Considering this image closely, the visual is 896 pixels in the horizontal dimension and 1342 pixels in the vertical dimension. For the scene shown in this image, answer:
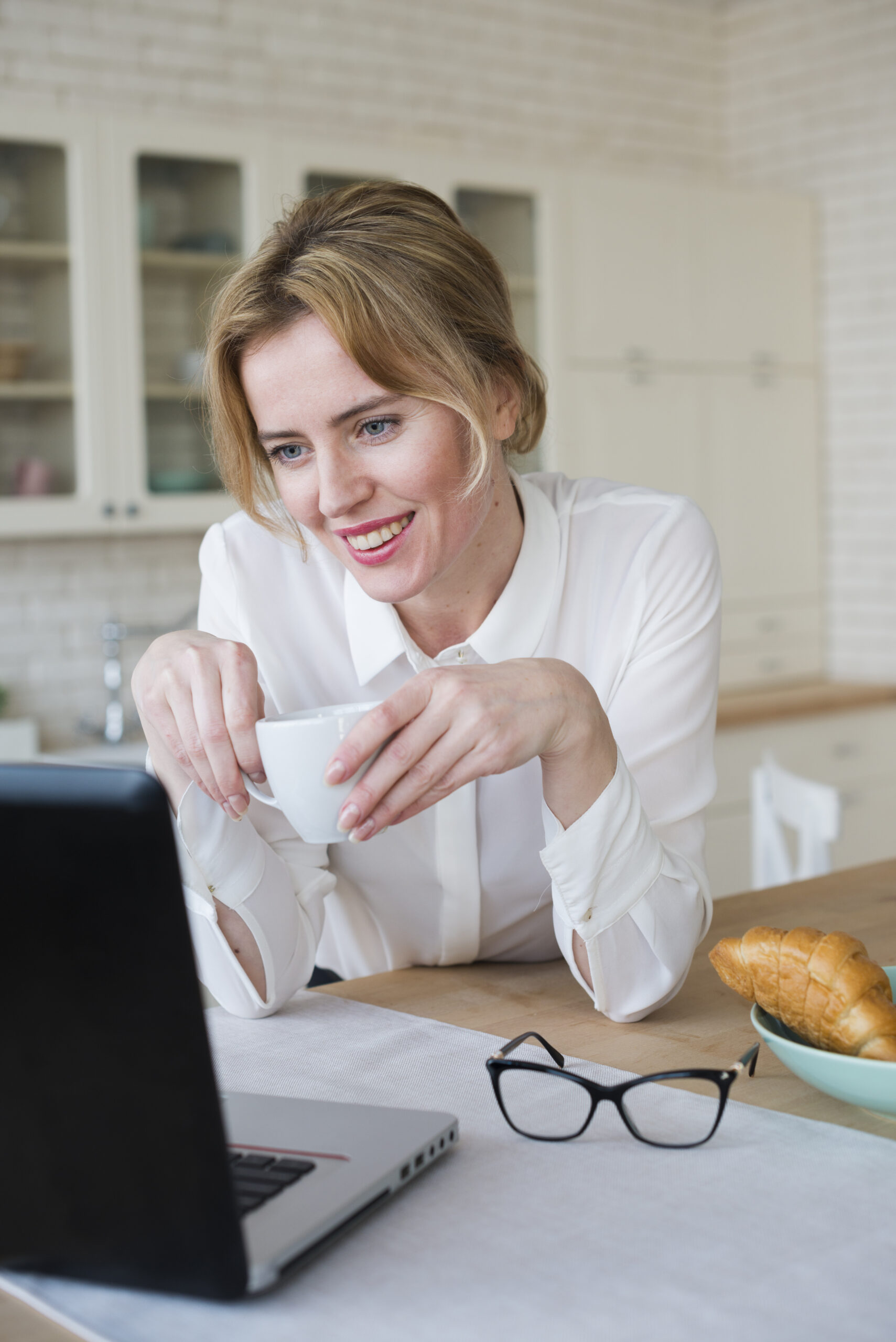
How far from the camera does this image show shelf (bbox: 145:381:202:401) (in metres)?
3.26

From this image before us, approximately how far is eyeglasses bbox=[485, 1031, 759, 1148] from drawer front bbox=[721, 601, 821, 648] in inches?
128

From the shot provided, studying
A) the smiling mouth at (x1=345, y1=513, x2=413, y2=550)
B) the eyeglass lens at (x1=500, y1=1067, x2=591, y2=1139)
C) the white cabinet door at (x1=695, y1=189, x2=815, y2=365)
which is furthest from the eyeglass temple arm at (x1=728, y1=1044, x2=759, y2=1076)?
the white cabinet door at (x1=695, y1=189, x2=815, y2=365)

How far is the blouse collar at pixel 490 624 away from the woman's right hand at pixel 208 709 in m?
0.30

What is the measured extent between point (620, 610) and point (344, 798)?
0.55 meters

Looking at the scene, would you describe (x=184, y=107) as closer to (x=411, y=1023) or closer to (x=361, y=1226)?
(x=411, y=1023)

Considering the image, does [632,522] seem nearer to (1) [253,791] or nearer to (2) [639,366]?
(1) [253,791]

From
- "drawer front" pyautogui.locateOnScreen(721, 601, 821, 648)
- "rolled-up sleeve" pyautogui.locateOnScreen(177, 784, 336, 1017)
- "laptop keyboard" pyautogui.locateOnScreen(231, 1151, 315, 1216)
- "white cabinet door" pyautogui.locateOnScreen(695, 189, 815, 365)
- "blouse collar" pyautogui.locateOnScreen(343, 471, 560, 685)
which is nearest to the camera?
"laptop keyboard" pyautogui.locateOnScreen(231, 1151, 315, 1216)

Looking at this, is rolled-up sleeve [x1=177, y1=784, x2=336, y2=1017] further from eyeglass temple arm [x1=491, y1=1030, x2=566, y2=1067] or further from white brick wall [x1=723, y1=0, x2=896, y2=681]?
white brick wall [x1=723, y1=0, x2=896, y2=681]

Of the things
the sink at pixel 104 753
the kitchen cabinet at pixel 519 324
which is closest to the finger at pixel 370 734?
the kitchen cabinet at pixel 519 324

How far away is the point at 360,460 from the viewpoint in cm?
124

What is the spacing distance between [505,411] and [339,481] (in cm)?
28

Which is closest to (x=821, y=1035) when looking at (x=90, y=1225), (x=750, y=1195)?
(x=750, y=1195)

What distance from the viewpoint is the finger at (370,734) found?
89cm

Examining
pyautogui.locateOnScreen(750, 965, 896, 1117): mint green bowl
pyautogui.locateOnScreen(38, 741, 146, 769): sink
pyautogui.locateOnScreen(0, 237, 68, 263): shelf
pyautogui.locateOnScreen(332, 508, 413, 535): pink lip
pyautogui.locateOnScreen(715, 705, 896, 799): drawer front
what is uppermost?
pyautogui.locateOnScreen(0, 237, 68, 263): shelf
